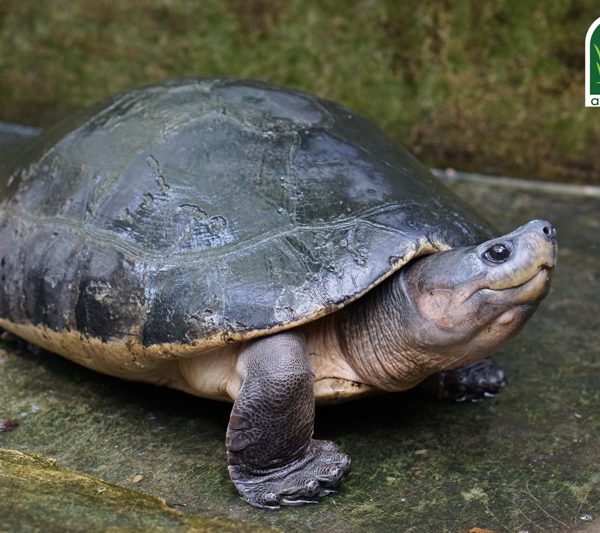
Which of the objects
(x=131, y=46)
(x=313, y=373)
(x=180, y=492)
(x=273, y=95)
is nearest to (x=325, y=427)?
(x=313, y=373)

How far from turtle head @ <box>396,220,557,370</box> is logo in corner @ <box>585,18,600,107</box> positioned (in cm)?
293

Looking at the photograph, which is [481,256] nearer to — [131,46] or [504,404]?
[504,404]

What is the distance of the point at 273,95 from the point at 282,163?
47 cm

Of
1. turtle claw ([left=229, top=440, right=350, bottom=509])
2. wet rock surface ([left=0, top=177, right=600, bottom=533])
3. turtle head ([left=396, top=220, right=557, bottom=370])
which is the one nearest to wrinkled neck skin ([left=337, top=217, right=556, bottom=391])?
turtle head ([left=396, top=220, right=557, bottom=370])

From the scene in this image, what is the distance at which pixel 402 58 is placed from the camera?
19.6 feet

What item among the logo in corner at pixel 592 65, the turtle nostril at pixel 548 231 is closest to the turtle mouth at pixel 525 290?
the turtle nostril at pixel 548 231

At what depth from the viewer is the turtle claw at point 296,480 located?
Answer: 2871mm

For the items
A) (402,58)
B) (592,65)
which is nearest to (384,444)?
(592,65)

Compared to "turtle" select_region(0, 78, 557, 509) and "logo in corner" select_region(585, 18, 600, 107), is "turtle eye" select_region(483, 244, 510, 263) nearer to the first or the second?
"turtle" select_region(0, 78, 557, 509)

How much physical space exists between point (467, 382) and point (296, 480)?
1.00 m

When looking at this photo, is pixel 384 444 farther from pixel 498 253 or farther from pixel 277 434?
pixel 498 253

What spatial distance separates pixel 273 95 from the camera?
12.0 ft

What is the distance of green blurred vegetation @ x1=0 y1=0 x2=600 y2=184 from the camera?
575cm

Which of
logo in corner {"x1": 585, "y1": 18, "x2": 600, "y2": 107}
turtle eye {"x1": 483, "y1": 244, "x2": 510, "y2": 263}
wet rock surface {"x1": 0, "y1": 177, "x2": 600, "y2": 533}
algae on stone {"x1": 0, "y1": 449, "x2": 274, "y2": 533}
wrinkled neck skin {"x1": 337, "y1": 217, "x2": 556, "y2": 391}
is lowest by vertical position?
wet rock surface {"x1": 0, "y1": 177, "x2": 600, "y2": 533}
